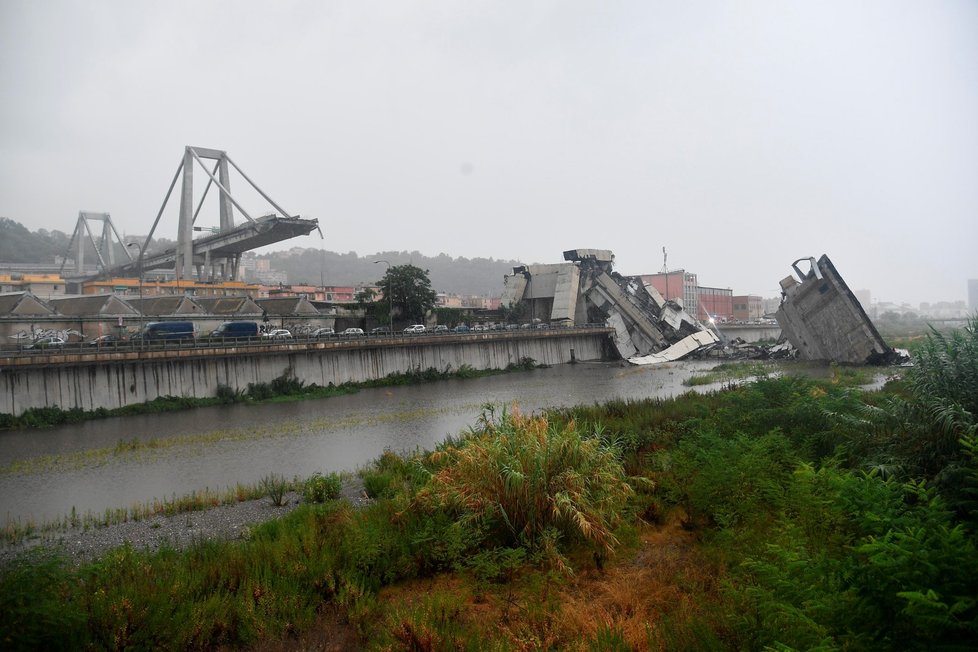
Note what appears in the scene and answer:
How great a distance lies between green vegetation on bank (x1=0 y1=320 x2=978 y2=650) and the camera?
4059 millimetres

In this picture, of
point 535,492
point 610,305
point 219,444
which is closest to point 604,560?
point 535,492

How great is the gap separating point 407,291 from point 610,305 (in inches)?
842

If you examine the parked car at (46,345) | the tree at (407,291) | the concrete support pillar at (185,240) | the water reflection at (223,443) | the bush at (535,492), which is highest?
the concrete support pillar at (185,240)

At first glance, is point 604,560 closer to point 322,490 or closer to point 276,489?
point 322,490

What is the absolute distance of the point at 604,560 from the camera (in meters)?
8.06

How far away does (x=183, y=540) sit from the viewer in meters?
10.5

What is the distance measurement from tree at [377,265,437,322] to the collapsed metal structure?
14582mm

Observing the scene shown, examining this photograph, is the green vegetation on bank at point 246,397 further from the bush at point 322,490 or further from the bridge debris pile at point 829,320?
the bridge debris pile at point 829,320

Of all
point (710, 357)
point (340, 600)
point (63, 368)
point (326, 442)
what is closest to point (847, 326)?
point (710, 357)

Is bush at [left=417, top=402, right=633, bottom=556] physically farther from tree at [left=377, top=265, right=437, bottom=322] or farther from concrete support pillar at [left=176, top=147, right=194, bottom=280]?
concrete support pillar at [left=176, top=147, right=194, bottom=280]

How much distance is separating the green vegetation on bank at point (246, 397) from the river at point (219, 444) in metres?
0.79

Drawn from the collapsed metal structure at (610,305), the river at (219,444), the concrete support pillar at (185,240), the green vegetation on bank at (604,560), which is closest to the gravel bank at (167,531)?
the green vegetation on bank at (604,560)

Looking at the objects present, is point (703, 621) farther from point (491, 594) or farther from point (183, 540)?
point (183, 540)

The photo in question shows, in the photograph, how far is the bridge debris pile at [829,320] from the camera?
1555 inches
